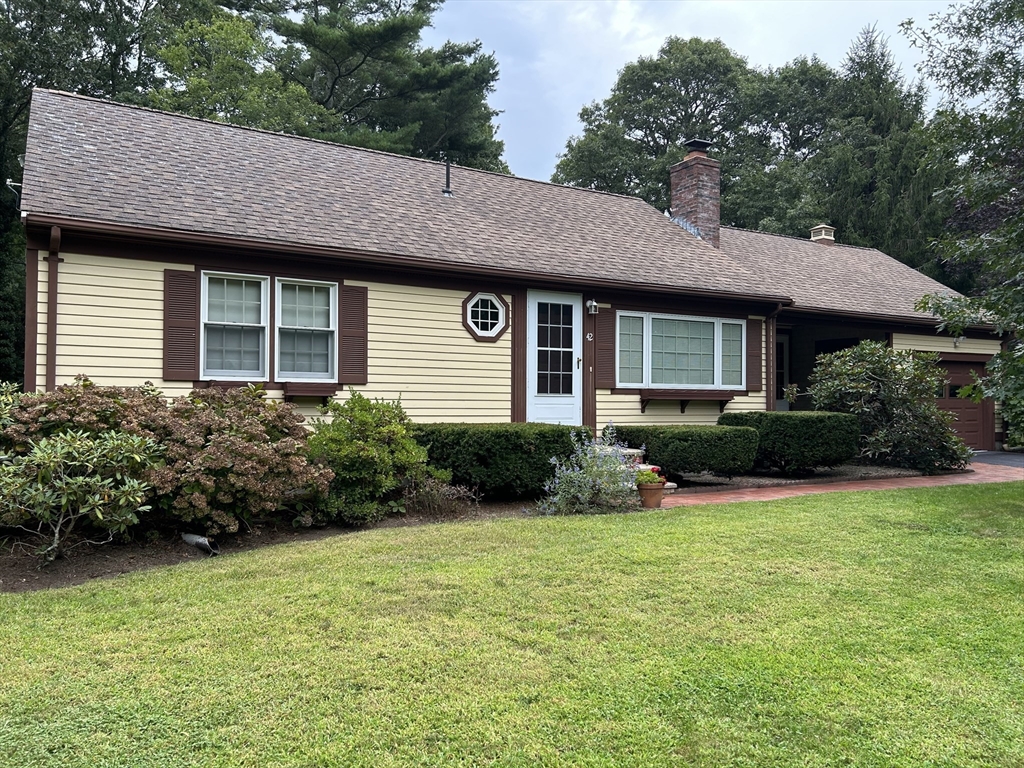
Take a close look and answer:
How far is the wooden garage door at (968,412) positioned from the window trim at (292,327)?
13.2 meters

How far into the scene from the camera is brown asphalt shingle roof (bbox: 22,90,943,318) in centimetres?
829

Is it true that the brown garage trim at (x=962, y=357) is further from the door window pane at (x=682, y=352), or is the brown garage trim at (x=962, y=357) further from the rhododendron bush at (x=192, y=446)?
the rhododendron bush at (x=192, y=446)

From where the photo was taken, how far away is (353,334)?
8852 mm

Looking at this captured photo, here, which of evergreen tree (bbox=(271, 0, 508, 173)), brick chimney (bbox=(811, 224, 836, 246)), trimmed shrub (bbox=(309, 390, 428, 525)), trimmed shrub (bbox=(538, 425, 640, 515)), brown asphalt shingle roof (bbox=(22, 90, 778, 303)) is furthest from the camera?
evergreen tree (bbox=(271, 0, 508, 173))

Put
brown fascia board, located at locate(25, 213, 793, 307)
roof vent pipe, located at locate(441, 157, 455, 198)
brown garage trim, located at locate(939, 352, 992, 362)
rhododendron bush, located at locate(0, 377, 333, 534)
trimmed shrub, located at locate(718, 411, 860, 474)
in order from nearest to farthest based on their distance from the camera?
1. rhododendron bush, located at locate(0, 377, 333, 534)
2. brown fascia board, located at locate(25, 213, 793, 307)
3. trimmed shrub, located at locate(718, 411, 860, 474)
4. roof vent pipe, located at locate(441, 157, 455, 198)
5. brown garage trim, located at locate(939, 352, 992, 362)

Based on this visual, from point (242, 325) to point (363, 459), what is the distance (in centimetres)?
298

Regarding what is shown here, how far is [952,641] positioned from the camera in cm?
346

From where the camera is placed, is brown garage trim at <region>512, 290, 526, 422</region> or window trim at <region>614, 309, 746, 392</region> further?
window trim at <region>614, 309, 746, 392</region>

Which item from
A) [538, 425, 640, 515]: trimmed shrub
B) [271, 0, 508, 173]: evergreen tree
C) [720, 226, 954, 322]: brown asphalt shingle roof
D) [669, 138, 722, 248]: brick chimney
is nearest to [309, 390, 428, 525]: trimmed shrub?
[538, 425, 640, 515]: trimmed shrub

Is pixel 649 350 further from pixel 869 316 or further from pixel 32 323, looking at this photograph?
pixel 32 323

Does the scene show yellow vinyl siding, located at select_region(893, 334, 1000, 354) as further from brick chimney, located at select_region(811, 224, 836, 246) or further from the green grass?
the green grass

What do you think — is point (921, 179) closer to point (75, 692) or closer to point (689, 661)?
point (689, 661)

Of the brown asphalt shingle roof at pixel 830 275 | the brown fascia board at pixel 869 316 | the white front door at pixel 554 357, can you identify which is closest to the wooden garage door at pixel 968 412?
the brown fascia board at pixel 869 316

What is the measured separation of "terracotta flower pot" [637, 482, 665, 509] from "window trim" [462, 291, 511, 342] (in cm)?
349
